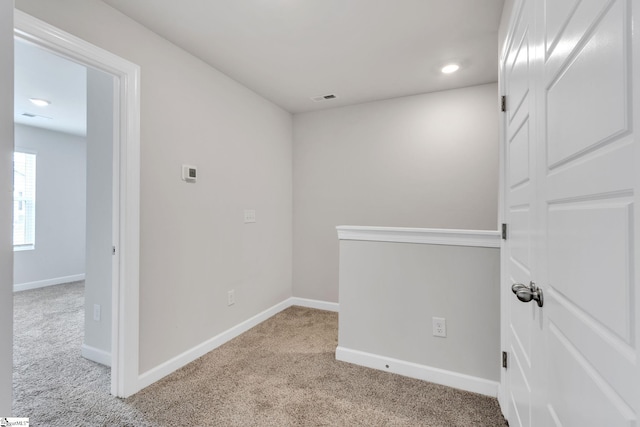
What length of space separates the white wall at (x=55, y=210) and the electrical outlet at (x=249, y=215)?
3.99 metres

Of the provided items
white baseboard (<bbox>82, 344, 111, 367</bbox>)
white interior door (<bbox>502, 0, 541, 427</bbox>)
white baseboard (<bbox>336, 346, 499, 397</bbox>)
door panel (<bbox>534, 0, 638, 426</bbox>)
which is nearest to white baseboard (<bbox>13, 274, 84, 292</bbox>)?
white baseboard (<bbox>82, 344, 111, 367</bbox>)

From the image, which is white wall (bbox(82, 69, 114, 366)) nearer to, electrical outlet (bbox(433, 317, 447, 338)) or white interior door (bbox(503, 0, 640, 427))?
electrical outlet (bbox(433, 317, 447, 338))

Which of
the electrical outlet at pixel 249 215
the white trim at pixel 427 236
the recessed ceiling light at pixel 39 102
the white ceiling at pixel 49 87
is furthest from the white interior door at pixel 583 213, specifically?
the recessed ceiling light at pixel 39 102

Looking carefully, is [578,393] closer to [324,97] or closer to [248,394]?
[248,394]

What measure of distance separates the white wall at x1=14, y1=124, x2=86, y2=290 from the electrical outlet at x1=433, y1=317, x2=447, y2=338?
5710 millimetres

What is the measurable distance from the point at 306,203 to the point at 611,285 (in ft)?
10.7

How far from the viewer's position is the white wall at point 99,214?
231cm

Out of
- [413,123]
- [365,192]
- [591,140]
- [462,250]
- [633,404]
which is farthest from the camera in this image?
[365,192]

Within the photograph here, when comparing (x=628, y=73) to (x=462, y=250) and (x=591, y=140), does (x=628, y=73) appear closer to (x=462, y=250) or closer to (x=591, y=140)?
(x=591, y=140)

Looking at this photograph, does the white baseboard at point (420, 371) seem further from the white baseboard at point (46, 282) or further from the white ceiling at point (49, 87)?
the white baseboard at point (46, 282)

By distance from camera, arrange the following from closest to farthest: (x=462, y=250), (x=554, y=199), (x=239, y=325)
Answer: (x=554, y=199) < (x=462, y=250) < (x=239, y=325)

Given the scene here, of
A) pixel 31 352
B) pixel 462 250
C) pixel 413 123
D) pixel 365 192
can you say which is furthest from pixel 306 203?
pixel 31 352

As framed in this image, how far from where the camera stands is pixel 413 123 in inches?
125

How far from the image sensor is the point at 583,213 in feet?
2.14
